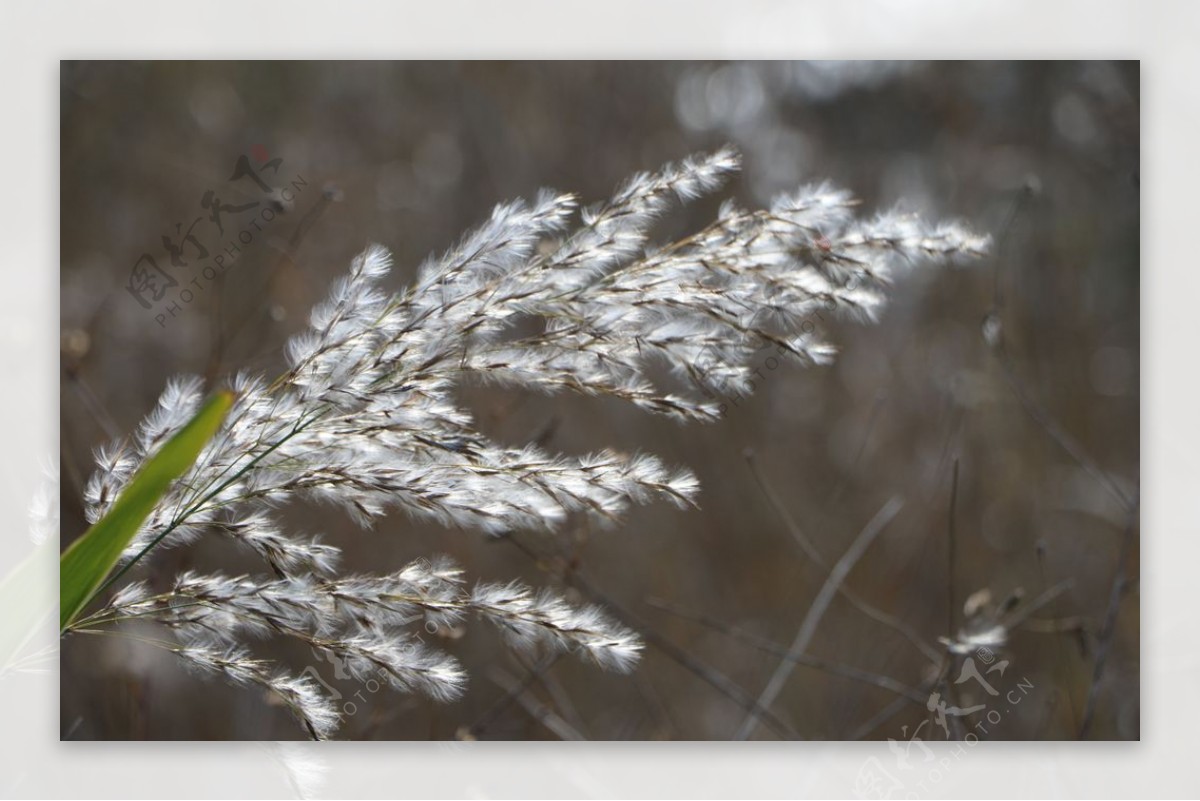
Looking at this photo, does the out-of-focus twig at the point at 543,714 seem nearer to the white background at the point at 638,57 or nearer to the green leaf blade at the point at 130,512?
the white background at the point at 638,57

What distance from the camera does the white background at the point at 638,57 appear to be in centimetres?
118

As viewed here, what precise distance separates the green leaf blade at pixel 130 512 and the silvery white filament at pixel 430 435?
0.10m

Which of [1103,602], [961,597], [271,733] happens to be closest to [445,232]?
[271,733]

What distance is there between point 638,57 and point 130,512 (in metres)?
0.93

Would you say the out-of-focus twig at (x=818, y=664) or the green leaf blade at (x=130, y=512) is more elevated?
the green leaf blade at (x=130, y=512)

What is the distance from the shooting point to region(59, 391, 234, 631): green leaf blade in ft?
1.91

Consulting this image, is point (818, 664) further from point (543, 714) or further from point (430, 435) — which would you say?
point (430, 435)

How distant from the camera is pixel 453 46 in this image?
122 centimetres

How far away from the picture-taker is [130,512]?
606 mm

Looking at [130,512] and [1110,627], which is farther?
[1110,627]

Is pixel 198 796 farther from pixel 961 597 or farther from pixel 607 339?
pixel 961 597

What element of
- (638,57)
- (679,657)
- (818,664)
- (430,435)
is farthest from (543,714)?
(638,57)

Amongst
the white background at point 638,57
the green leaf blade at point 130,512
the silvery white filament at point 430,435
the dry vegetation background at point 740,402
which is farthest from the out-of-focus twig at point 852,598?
the green leaf blade at point 130,512

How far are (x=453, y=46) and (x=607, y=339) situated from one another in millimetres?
643
